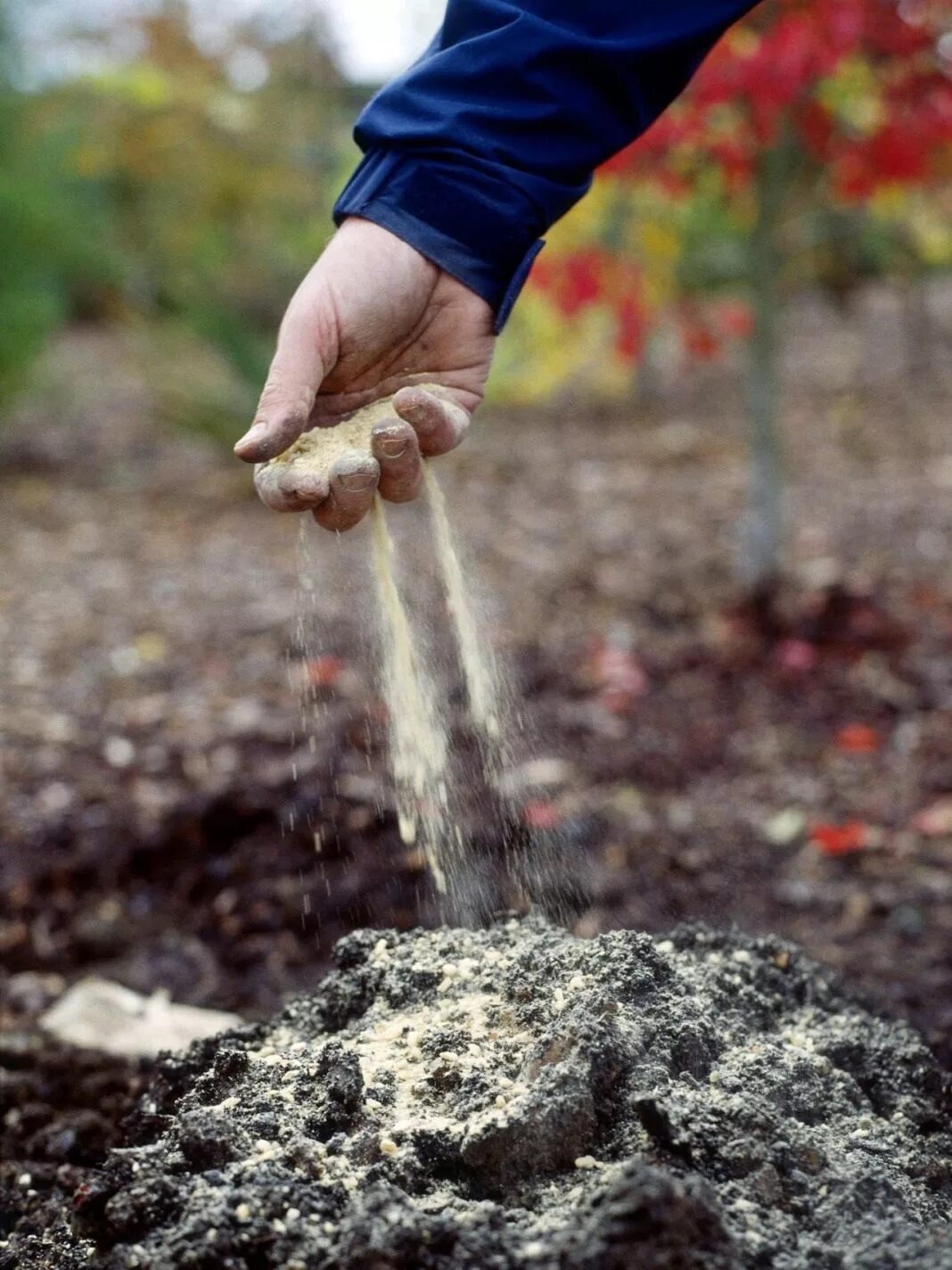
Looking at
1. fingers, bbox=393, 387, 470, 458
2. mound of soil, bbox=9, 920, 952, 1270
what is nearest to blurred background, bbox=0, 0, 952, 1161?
mound of soil, bbox=9, 920, 952, 1270

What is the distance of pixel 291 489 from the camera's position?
5.95 ft

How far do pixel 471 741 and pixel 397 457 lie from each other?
179cm

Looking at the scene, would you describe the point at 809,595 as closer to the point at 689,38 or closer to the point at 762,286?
the point at 762,286

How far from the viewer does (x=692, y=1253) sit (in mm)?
1224

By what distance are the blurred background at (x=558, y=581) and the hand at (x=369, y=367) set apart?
3.67ft

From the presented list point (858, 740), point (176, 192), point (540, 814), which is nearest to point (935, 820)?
point (858, 740)

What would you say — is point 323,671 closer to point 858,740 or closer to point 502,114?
point 858,740

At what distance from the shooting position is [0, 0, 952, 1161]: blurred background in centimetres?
300

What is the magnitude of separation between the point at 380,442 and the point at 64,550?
13.8 feet

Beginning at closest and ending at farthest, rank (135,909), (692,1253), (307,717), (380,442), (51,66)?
(692,1253) → (380,442) → (135,909) → (307,717) → (51,66)

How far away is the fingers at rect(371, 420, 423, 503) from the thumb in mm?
111

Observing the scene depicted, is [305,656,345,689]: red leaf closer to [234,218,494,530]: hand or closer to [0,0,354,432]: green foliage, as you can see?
[234,218,494,530]: hand

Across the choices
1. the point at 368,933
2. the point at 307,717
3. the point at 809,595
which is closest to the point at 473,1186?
the point at 368,933

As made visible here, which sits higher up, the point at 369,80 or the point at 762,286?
the point at 369,80
